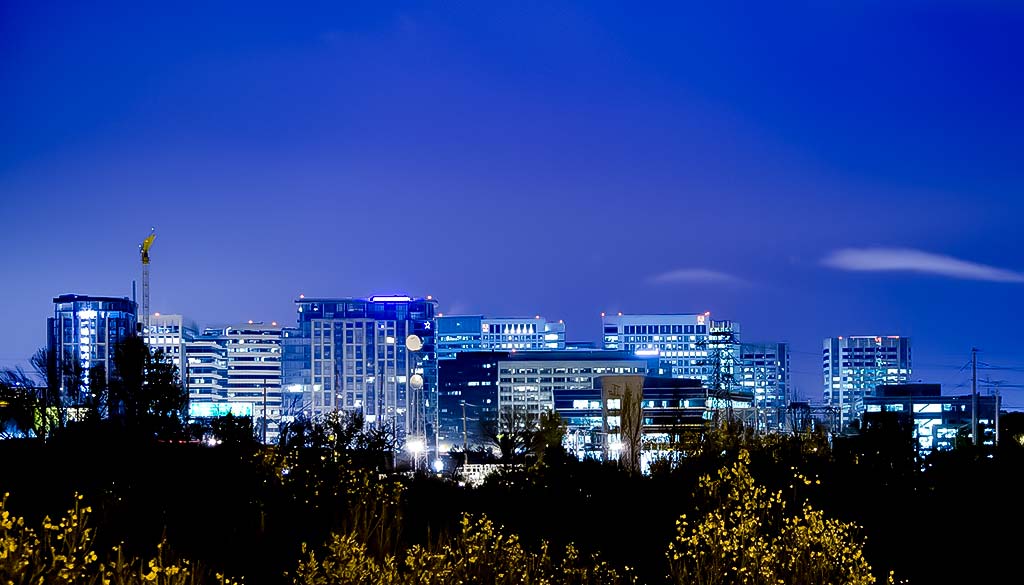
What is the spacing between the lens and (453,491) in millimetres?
27344

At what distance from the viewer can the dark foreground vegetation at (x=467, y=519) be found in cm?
1291

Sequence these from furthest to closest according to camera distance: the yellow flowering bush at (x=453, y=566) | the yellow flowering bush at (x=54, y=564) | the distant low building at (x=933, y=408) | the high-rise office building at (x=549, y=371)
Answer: the high-rise office building at (x=549, y=371), the distant low building at (x=933, y=408), the yellow flowering bush at (x=453, y=566), the yellow flowering bush at (x=54, y=564)

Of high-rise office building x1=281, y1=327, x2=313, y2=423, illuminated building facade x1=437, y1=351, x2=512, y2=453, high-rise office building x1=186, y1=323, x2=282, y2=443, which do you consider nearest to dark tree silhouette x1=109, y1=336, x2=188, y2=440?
illuminated building facade x1=437, y1=351, x2=512, y2=453

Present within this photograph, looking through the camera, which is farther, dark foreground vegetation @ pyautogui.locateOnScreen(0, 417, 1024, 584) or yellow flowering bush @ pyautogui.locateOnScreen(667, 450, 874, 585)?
yellow flowering bush @ pyautogui.locateOnScreen(667, 450, 874, 585)

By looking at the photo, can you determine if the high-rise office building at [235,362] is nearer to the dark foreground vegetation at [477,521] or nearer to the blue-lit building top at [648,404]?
the blue-lit building top at [648,404]

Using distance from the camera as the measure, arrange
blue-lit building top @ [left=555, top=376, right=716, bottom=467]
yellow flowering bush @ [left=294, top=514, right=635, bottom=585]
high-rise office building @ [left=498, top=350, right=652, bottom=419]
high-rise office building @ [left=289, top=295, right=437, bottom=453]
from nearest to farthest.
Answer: yellow flowering bush @ [left=294, top=514, right=635, bottom=585], blue-lit building top @ [left=555, top=376, right=716, bottom=467], high-rise office building @ [left=498, top=350, right=652, bottom=419], high-rise office building @ [left=289, top=295, right=437, bottom=453]

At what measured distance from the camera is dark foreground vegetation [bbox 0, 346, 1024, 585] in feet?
42.4

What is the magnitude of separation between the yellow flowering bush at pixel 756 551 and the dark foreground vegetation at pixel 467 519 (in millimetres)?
36

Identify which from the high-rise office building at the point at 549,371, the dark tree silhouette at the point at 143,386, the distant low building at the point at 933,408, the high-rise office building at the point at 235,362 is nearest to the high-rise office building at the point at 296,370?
the high-rise office building at the point at 235,362

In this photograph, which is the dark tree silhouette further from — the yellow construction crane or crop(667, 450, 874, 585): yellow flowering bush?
the yellow construction crane

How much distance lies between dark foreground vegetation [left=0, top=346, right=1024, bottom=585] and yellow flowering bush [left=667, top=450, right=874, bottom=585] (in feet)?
0.12

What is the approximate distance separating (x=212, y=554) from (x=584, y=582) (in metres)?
4.81

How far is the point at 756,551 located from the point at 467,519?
3227 mm

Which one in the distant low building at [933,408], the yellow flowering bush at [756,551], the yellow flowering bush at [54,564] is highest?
the yellow flowering bush at [54,564]
